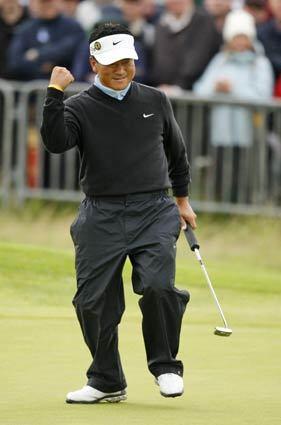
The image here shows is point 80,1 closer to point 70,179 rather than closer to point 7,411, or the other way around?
point 70,179

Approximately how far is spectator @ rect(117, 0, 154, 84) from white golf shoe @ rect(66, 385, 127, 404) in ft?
30.6

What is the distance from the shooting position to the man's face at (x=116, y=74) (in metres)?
7.42

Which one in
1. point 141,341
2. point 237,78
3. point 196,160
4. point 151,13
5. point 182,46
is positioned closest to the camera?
point 141,341

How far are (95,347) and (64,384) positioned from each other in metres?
0.57

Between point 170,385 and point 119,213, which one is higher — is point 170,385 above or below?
below

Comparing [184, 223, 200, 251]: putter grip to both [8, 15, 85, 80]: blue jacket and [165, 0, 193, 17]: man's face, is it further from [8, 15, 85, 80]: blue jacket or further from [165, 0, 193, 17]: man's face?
[8, 15, 85, 80]: blue jacket

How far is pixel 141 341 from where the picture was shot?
976 centimetres

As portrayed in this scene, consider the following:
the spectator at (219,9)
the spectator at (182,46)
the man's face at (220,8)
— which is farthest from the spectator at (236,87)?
the man's face at (220,8)

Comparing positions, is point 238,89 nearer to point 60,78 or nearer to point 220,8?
point 220,8

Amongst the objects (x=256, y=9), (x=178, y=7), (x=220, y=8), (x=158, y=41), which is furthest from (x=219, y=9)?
(x=158, y=41)

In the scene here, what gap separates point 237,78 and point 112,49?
9013 mm

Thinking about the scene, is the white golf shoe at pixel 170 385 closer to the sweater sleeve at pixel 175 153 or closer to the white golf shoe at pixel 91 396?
the white golf shoe at pixel 91 396

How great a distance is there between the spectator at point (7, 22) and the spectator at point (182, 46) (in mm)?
1952

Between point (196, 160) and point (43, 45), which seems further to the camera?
point (43, 45)
